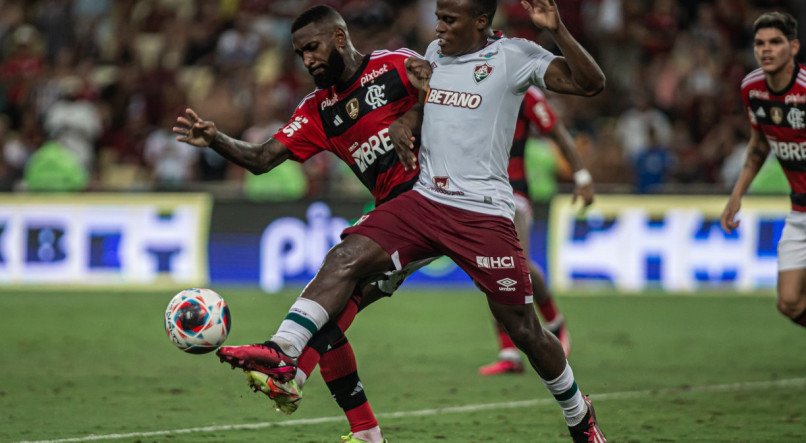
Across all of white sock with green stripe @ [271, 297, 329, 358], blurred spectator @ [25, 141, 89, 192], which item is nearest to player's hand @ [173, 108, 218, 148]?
white sock with green stripe @ [271, 297, 329, 358]

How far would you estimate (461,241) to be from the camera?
677 cm

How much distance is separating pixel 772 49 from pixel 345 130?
10.8ft

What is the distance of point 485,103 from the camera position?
680cm

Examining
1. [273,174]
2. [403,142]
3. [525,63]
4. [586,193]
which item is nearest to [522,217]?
[586,193]

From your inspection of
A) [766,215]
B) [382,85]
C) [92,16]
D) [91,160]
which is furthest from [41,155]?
[382,85]

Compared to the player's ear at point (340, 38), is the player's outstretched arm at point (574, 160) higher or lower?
lower

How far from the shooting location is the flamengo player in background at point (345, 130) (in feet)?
23.2

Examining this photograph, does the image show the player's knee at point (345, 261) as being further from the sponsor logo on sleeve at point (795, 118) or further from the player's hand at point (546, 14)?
the sponsor logo on sleeve at point (795, 118)

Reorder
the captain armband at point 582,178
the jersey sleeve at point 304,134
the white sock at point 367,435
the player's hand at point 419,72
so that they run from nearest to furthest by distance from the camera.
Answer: the player's hand at point 419,72
the white sock at point 367,435
the jersey sleeve at point 304,134
the captain armband at point 582,178

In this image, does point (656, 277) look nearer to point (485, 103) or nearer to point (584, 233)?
point (584, 233)

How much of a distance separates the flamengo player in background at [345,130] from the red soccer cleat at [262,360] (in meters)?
0.74

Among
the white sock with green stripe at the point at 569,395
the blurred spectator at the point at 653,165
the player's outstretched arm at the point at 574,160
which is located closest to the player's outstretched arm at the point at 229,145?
the white sock with green stripe at the point at 569,395

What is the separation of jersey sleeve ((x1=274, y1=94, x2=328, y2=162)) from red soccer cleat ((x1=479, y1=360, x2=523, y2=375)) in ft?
12.2

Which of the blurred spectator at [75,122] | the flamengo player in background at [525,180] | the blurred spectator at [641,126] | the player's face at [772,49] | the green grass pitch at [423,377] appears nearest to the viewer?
the green grass pitch at [423,377]
